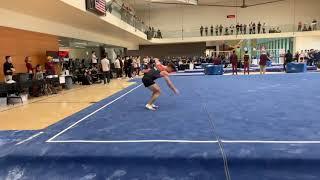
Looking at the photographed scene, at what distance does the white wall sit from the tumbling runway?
98.7ft

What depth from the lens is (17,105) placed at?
9.57 meters

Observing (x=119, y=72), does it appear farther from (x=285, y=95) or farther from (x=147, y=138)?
(x=147, y=138)

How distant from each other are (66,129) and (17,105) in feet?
14.2

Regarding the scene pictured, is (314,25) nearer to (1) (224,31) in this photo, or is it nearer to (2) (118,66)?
(1) (224,31)

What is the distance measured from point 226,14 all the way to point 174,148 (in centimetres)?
3306

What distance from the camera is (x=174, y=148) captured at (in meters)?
4.60

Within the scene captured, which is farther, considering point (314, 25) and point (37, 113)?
point (314, 25)

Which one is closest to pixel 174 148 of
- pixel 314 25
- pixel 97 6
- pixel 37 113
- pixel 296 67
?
pixel 37 113

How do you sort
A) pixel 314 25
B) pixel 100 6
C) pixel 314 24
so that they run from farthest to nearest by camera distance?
pixel 314 25 < pixel 314 24 < pixel 100 6

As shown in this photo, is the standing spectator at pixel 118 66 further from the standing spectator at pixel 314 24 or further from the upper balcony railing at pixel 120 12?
the standing spectator at pixel 314 24

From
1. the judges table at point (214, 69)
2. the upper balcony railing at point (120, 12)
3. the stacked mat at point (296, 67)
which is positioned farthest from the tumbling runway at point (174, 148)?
the stacked mat at point (296, 67)

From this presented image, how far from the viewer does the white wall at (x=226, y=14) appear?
33.7 metres

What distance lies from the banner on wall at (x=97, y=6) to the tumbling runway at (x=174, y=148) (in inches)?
316

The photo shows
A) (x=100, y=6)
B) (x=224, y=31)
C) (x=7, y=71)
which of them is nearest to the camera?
(x=7, y=71)
